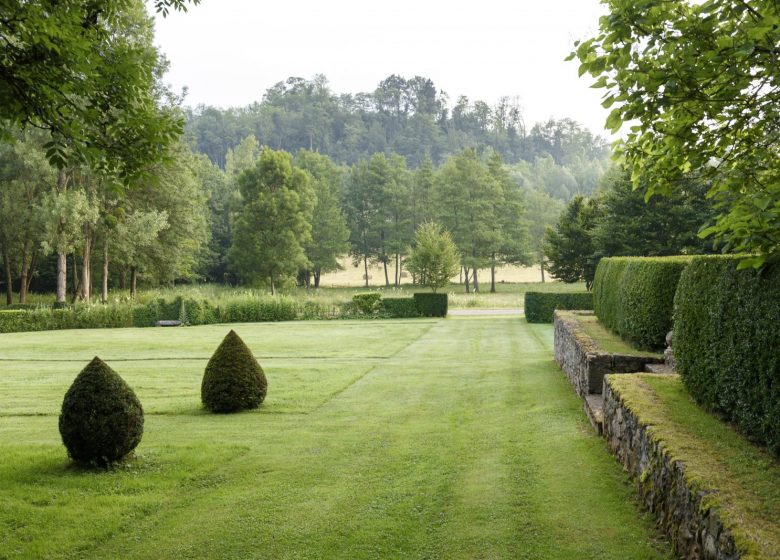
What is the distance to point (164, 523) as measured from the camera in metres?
5.54

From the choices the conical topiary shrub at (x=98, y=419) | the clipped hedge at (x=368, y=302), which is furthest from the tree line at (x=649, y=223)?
the conical topiary shrub at (x=98, y=419)

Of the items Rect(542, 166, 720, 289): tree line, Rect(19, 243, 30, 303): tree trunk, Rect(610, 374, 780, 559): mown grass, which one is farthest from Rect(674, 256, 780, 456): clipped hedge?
Rect(19, 243, 30, 303): tree trunk

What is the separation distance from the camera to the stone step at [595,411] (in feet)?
26.5

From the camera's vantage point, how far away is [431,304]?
3366 cm

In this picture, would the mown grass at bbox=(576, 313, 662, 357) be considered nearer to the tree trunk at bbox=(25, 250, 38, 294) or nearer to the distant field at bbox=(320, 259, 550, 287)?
the tree trunk at bbox=(25, 250, 38, 294)

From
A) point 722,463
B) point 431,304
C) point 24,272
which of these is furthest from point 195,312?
point 722,463

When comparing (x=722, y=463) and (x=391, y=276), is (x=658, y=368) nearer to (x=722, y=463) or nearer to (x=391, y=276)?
(x=722, y=463)

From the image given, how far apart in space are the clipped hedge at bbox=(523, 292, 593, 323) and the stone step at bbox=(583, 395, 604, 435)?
19.7m

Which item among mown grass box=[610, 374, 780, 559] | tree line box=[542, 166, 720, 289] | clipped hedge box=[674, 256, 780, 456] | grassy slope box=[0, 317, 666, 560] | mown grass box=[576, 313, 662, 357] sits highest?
tree line box=[542, 166, 720, 289]

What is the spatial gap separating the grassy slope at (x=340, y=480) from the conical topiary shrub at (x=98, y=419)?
226mm

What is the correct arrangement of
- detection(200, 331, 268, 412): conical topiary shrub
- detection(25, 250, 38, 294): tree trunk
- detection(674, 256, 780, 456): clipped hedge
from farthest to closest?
detection(25, 250, 38, 294): tree trunk → detection(200, 331, 268, 412): conical topiary shrub → detection(674, 256, 780, 456): clipped hedge

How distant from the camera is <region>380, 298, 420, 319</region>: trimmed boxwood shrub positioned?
111ft

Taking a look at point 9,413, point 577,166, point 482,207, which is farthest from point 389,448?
point 577,166

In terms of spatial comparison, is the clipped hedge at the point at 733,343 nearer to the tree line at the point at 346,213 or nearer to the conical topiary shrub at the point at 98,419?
the conical topiary shrub at the point at 98,419
